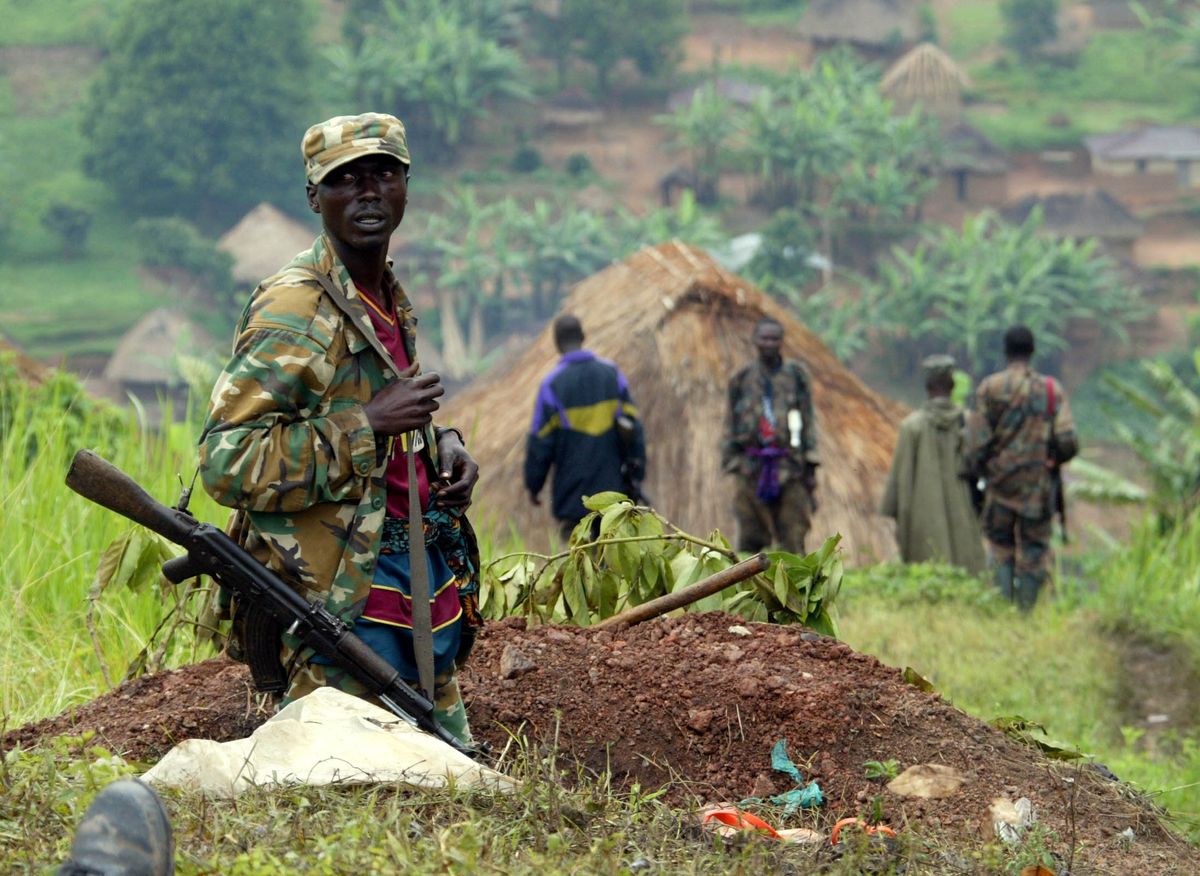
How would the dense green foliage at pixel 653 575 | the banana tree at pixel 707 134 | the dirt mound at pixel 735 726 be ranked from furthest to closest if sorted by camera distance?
the banana tree at pixel 707 134 → the dense green foliage at pixel 653 575 → the dirt mound at pixel 735 726

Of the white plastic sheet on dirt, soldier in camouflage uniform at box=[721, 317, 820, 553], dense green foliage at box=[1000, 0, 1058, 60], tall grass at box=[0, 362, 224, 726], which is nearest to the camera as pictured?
the white plastic sheet on dirt

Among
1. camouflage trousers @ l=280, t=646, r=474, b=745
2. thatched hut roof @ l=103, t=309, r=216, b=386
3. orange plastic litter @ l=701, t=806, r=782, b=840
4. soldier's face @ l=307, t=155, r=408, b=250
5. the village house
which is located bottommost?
thatched hut roof @ l=103, t=309, r=216, b=386

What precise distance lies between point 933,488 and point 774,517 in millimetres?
1175

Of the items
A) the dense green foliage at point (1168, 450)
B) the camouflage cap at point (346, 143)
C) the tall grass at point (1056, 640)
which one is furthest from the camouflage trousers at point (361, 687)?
the dense green foliage at point (1168, 450)

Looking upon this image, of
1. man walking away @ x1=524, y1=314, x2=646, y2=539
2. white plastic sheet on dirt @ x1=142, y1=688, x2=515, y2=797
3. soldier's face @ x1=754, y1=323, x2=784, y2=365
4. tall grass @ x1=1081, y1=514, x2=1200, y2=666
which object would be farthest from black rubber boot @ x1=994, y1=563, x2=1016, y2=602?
white plastic sheet on dirt @ x1=142, y1=688, x2=515, y2=797

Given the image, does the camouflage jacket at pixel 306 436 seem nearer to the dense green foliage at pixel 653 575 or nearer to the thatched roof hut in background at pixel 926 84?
the dense green foliage at pixel 653 575

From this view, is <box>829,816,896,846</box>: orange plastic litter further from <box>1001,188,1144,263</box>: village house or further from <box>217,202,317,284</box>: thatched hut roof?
<box>1001,188,1144,263</box>: village house

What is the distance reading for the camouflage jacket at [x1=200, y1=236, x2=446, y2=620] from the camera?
11.0 ft

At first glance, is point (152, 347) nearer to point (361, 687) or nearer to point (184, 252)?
point (184, 252)

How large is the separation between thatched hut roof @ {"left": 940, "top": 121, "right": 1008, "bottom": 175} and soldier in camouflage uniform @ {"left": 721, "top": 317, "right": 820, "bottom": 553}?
3931 cm

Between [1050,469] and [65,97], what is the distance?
44.6 m

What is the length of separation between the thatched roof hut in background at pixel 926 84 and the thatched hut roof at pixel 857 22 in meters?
2.42

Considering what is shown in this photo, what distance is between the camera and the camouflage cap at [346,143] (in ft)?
11.2

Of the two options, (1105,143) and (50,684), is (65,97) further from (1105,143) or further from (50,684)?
(50,684)
